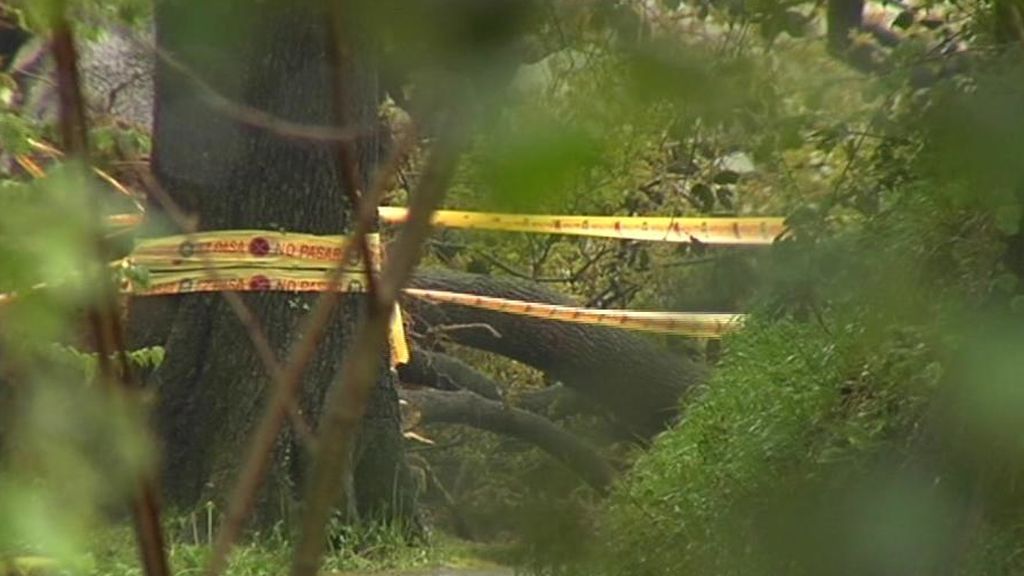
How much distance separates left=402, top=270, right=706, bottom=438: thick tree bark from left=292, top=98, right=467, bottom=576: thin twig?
8.15 m

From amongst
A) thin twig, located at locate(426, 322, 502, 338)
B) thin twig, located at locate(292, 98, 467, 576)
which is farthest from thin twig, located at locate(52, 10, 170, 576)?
thin twig, located at locate(426, 322, 502, 338)

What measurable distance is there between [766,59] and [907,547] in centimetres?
107

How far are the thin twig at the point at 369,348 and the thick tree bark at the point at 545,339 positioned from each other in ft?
26.8

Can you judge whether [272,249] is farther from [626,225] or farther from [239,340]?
A: [626,225]

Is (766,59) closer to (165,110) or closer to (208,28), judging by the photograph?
(208,28)

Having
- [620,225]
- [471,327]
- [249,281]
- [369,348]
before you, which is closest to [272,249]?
[249,281]

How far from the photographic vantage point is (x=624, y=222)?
8.94 m

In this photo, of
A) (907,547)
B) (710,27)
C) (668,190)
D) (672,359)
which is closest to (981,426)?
(907,547)

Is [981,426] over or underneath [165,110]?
over

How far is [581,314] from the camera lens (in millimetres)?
9547

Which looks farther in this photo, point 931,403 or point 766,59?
Result: point 931,403

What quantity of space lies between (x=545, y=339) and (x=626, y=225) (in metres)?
1.18

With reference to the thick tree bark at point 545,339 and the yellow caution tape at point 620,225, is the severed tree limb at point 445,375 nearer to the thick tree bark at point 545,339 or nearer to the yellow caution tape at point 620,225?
the thick tree bark at point 545,339

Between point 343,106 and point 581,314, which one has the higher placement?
point 343,106
